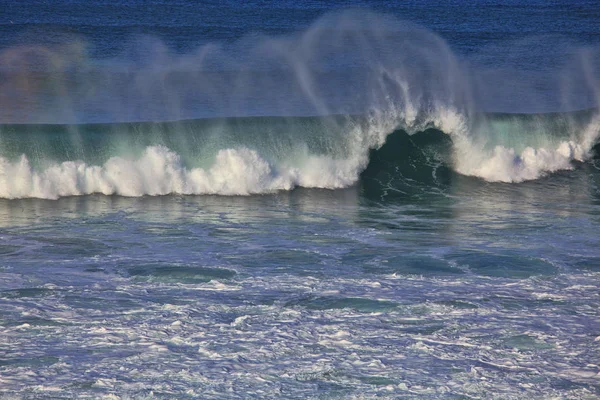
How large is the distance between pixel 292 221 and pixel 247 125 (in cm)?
454

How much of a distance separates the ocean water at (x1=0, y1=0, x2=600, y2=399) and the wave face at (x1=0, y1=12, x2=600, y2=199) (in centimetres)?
5

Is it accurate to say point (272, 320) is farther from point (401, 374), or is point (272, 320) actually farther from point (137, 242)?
point (137, 242)

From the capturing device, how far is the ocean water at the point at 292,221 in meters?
7.01

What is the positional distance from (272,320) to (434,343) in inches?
53.6

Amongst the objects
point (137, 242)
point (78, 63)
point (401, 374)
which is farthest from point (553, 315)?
point (78, 63)

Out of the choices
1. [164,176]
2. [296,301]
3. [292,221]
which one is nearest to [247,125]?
[164,176]

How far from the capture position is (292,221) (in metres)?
12.1

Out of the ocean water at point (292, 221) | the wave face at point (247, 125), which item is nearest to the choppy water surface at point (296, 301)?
the ocean water at point (292, 221)

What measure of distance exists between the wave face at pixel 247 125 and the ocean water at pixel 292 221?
0.05 m

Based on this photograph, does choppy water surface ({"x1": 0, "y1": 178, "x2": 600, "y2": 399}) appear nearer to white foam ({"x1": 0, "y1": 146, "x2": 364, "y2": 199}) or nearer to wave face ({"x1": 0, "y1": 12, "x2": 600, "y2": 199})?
white foam ({"x1": 0, "y1": 146, "x2": 364, "y2": 199})

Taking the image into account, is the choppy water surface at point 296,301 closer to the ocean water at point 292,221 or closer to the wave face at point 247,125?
the ocean water at point 292,221

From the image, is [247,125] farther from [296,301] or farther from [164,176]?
[296,301]

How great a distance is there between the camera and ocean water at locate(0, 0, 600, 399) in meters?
7.01

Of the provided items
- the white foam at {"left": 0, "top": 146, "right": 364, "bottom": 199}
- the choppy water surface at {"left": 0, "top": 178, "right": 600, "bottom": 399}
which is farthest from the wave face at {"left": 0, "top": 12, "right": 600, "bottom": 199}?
the choppy water surface at {"left": 0, "top": 178, "right": 600, "bottom": 399}
